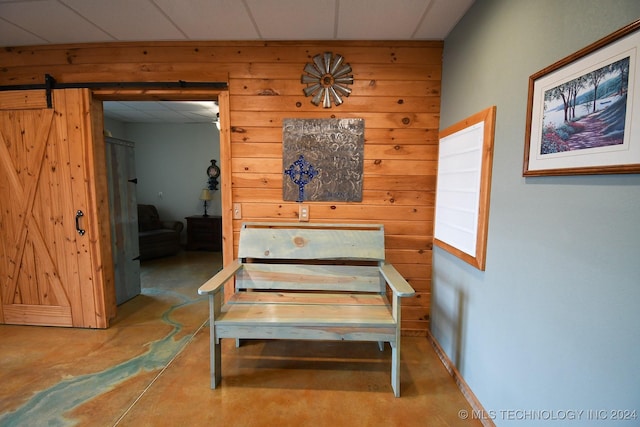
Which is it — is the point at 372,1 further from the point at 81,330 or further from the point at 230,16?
the point at 81,330

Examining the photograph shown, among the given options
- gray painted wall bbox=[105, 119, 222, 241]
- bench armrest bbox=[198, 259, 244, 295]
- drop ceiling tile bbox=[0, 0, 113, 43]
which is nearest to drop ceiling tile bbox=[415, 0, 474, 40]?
bench armrest bbox=[198, 259, 244, 295]

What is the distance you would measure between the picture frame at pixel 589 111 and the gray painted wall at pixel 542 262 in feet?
0.13

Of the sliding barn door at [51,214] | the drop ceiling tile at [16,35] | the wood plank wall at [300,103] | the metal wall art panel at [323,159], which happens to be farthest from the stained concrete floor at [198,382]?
the drop ceiling tile at [16,35]

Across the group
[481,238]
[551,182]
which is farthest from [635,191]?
[481,238]

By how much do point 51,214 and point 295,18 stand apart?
2584 millimetres

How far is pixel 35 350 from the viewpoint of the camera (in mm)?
2117

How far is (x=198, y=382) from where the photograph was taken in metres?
1.79

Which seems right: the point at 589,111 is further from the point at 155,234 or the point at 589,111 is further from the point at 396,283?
the point at 155,234

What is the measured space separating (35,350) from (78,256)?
2.45 ft

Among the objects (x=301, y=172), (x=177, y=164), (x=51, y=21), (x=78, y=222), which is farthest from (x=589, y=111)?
(x=177, y=164)

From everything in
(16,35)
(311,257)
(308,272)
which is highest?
(16,35)

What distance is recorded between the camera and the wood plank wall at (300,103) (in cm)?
217

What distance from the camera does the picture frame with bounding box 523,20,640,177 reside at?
807mm

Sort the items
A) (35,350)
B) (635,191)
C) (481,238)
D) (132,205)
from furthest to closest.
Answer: (132,205) < (35,350) < (481,238) < (635,191)
